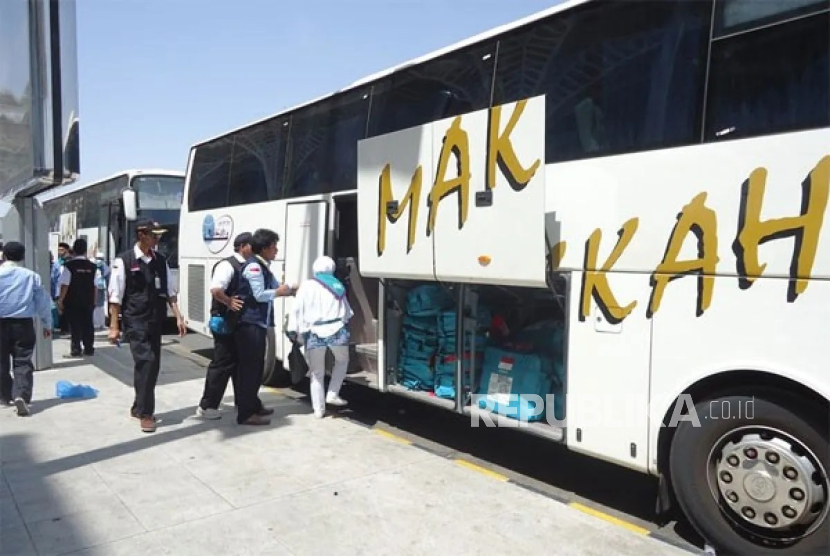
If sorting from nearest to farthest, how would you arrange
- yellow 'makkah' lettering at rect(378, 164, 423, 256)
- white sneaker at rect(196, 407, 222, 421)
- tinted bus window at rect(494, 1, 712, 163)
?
1. tinted bus window at rect(494, 1, 712, 163)
2. yellow 'makkah' lettering at rect(378, 164, 423, 256)
3. white sneaker at rect(196, 407, 222, 421)

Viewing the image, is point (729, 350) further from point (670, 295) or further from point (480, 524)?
point (480, 524)

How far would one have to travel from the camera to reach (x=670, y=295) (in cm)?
356

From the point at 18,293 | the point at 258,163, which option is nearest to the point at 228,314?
the point at 18,293

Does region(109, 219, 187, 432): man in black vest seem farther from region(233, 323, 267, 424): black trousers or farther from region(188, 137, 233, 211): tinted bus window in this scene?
region(188, 137, 233, 211): tinted bus window

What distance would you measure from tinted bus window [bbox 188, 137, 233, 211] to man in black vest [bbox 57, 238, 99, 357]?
1884mm

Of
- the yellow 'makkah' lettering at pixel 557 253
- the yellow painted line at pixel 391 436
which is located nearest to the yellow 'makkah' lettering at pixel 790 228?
the yellow 'makkah' lettering at pixel 557 253

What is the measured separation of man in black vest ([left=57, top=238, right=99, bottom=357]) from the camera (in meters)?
9.84

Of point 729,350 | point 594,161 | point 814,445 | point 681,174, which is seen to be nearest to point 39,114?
point 594,161

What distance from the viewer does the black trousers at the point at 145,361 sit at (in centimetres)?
581

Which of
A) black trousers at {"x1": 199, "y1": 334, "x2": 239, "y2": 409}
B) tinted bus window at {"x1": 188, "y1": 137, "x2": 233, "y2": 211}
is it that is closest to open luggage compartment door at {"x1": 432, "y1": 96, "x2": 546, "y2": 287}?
black trousers at {"x1": 199, "y1": 334, "x2": 239, "y2": 409}

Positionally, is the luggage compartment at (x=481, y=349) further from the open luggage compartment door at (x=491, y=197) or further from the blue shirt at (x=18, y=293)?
the blue shirt at (x=18, y=293)

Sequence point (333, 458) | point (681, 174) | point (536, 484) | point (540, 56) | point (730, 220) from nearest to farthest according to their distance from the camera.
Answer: point (730, 220)
point (681, 174)
point (540, 56)
point (536, 484)
point (333, 458)

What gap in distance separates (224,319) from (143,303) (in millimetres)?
743

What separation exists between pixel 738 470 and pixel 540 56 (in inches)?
114
